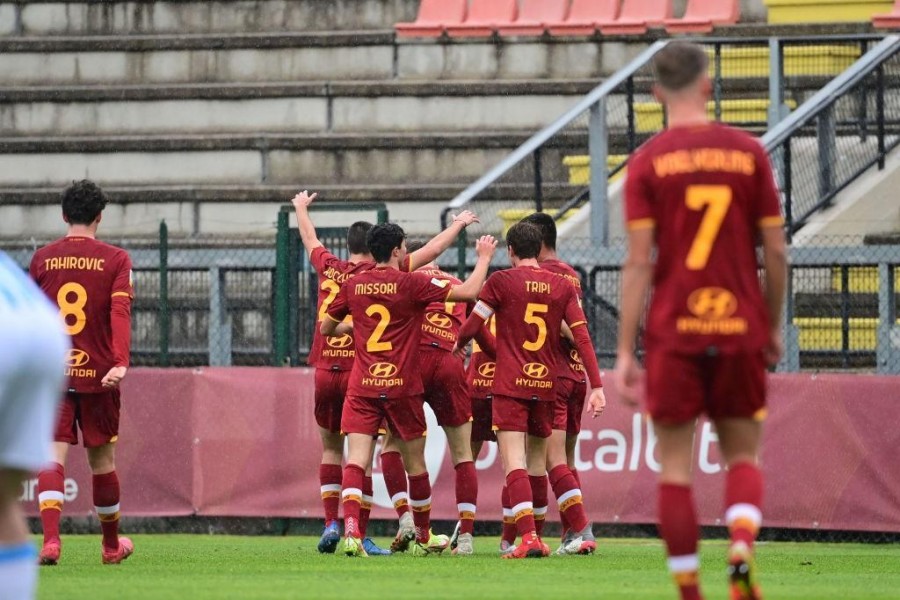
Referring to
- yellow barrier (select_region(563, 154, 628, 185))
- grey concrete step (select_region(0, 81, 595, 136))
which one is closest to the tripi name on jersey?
yellow barrier (select_region(563, 154, 628, 185))

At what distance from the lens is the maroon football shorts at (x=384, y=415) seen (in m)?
12.2

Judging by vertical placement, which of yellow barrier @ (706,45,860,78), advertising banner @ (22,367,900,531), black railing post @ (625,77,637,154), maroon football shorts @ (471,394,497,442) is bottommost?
advertising banner @ (22,367,900,531)

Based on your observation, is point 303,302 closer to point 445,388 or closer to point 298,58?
point 445,388

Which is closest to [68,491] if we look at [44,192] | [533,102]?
Answer: [44,192]

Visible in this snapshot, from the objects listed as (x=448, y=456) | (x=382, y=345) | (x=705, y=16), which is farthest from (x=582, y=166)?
(x=382, y=345)

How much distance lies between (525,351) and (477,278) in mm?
725

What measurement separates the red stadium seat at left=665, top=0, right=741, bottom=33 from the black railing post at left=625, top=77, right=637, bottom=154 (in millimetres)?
2911

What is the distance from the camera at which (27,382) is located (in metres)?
5.16

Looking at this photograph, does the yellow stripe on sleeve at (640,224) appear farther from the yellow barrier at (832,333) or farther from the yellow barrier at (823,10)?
the yellow barrier at (823,10)

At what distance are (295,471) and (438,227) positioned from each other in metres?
4.72

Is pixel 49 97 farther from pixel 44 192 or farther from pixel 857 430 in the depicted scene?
pixel 857 430

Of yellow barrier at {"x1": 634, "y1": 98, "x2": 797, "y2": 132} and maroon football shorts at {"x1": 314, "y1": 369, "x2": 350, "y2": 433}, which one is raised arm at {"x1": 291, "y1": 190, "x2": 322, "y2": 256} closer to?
maroon football shorts at {"x1": 314, "y1": 369, "x2": 350, "y2": 433}

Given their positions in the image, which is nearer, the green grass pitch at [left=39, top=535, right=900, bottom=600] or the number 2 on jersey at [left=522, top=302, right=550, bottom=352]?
the green grass pitch at [left=39, top=535, right=900, bottom=600]

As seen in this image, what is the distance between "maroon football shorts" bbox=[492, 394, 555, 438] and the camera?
12.2 metres
